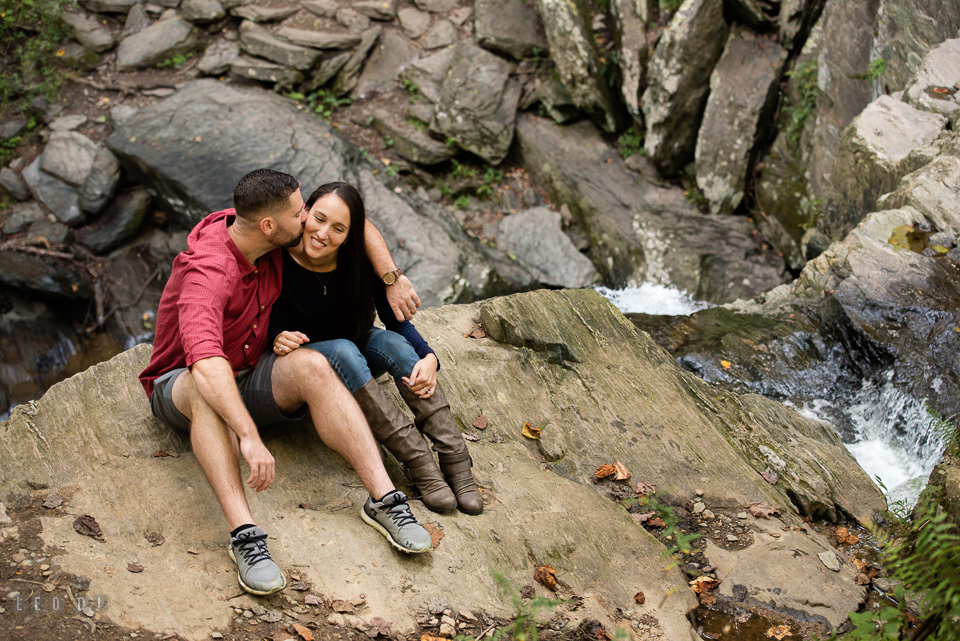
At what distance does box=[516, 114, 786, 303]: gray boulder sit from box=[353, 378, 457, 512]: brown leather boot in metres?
6.59

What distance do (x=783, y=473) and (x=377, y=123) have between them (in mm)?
8583

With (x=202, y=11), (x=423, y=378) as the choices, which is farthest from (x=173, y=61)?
(x=423, y=378)

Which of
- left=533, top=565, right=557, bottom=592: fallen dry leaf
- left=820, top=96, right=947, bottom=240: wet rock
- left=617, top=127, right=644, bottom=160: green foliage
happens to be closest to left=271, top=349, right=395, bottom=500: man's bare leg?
left=533, top=565, right=557, bottom=592: fallen dry leaf

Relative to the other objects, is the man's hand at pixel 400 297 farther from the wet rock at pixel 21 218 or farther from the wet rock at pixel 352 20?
the wet rock at pixel 352 20

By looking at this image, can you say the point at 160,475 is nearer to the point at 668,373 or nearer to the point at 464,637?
the point at 464,637

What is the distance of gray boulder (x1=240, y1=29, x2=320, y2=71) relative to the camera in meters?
10.7

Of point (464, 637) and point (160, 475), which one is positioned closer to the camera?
point (464, 637)

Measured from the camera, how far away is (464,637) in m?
2.87

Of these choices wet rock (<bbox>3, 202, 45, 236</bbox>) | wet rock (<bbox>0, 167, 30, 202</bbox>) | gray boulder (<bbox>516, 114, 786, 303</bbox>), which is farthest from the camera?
wet rock (<bbox>0, 167, 30, 202</bbox>)

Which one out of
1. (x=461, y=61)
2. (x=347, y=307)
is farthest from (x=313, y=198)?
(x=461, y=61)

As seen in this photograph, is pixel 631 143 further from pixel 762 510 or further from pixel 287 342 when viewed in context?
pixel 287 342

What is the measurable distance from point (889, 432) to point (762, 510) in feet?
7.57

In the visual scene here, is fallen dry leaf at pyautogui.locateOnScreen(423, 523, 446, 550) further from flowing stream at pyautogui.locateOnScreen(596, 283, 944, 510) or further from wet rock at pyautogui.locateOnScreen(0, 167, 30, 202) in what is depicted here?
wet rock at pyautogui.locateOnScreen(0, 167, 30, 202)

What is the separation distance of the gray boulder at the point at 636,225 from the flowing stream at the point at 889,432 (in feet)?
10.9
